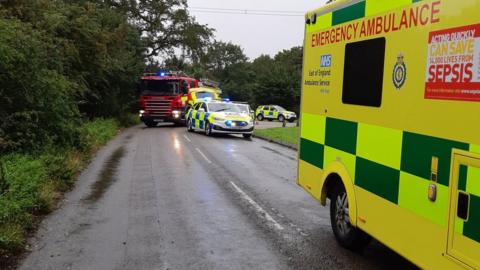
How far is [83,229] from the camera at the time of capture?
7445 millimetres

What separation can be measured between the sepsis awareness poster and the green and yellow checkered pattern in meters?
0.37

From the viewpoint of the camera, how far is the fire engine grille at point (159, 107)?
31688 millimetres

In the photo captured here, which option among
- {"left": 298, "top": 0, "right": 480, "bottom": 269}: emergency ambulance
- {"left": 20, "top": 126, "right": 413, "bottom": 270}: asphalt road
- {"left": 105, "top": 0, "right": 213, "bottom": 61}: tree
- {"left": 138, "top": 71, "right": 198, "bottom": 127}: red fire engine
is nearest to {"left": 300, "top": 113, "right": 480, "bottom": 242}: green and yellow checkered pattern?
{"left": 298, "top": 0, "right": 480, "bottom": 269}: emergency ambulance

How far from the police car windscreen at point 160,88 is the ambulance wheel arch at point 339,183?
2577 centimetres

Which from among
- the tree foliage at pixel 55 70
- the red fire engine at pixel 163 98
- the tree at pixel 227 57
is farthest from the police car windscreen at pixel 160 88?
the tree at pixel 227 57

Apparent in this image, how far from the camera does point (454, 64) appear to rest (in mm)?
4043

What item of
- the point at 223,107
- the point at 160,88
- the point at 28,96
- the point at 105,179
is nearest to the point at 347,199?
the point at 105,179

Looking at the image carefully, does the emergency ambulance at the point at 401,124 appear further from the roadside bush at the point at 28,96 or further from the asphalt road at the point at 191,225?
the roadside bush at the point at 28,96

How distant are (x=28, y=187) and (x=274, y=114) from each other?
4207 centimetres

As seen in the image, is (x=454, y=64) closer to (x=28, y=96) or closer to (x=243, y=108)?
(x=28, y=96)

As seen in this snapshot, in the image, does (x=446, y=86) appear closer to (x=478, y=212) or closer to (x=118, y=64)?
(x=478, y=212)

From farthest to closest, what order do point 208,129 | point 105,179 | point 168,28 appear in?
point 168,28 → point 208,129 → point 105,179

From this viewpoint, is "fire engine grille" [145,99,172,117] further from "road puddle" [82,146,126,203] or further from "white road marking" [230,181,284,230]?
"white road marking" [230,181,284,230]

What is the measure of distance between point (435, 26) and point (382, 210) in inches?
70.7
